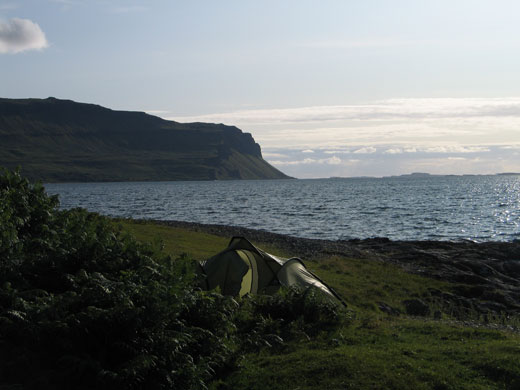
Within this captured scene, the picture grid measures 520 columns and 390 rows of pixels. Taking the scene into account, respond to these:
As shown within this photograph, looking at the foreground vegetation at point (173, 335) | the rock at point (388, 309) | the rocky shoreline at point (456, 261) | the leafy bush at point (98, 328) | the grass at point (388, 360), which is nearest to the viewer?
the leafy bush at point (98, 328)

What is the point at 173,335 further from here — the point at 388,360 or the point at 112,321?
the point at 388,360

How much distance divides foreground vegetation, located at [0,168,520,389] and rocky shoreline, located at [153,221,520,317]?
963 centimetres

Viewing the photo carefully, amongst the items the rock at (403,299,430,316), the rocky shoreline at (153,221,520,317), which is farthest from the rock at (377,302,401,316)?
the rocky shoreline at (153,221,520,317)

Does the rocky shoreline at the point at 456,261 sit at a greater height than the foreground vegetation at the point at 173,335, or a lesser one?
lesser

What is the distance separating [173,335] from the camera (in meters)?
10.2

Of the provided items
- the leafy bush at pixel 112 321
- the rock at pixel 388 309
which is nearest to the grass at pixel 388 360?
the leafy bush at pixel 112 321

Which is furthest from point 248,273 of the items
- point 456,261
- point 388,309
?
point 456,261

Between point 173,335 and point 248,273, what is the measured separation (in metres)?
8.32

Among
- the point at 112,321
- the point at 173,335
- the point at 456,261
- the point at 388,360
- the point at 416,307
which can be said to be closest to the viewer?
the point at 112,321

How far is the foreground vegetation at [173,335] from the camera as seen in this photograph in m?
9.66

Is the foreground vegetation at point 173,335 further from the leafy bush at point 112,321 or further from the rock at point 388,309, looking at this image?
the rock at point 388,309

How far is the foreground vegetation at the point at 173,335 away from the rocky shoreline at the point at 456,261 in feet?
31.6

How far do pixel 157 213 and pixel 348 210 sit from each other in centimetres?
3056

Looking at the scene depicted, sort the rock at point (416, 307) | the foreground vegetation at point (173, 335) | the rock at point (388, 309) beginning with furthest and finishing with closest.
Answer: the rock at point (416, 307) → the rock at point (388, 309) → the foreground vegetation at point (173, 335)
